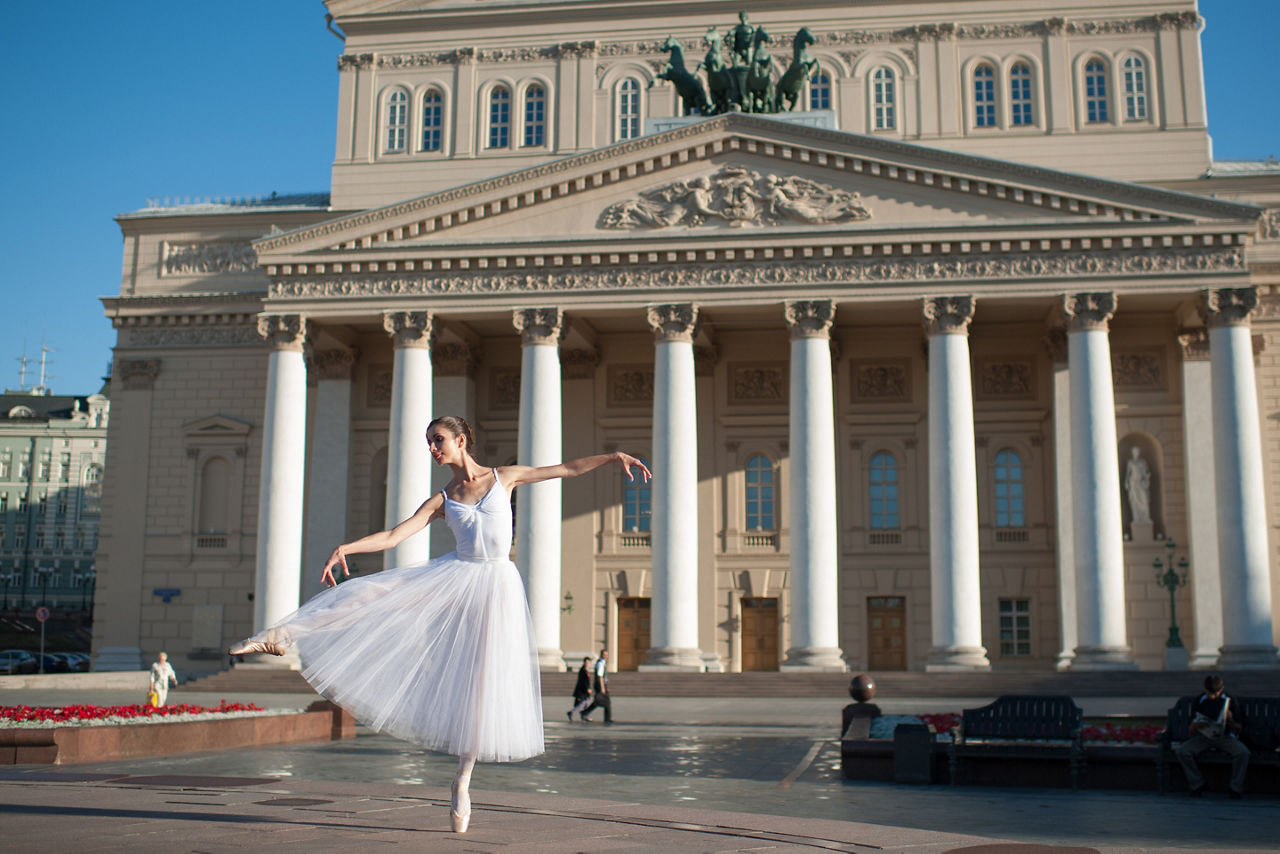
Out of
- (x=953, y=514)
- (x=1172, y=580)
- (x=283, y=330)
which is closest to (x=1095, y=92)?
(x=1172, y=580)

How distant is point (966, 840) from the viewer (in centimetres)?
971

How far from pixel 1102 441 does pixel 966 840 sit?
2778cm

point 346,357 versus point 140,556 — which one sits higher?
point 346,357

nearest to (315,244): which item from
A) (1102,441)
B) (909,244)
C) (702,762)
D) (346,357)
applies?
(346,357)

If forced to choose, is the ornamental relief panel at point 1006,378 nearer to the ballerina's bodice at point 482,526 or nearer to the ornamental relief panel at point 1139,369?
the ornamental relief panel at point 1139,369

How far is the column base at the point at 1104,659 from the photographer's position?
113 feet

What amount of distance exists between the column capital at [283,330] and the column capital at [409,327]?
102 inches

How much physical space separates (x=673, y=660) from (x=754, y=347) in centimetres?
1199

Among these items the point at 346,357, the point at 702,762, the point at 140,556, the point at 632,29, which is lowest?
the point at 702,762

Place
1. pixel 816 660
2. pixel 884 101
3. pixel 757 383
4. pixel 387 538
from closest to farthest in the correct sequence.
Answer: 1. pixel 387 538
2. pixel 816 660
3. pixel 757 383
4. pixel 884 101

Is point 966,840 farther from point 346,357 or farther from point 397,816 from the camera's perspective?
point 346,357

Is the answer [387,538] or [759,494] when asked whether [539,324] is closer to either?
[759,494]

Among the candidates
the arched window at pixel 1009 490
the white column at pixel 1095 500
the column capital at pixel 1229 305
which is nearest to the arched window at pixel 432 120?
the arched window at pixel 1009 490

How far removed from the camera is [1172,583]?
37.3 m
